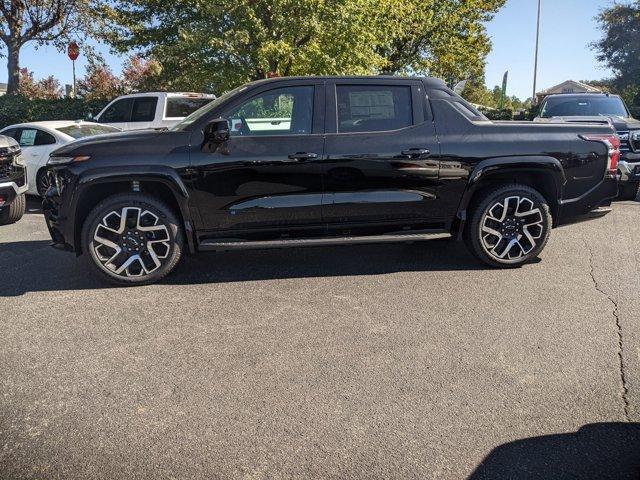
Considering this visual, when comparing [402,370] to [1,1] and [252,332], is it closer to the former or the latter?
[252,332]

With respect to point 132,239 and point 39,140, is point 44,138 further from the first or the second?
point 132,239

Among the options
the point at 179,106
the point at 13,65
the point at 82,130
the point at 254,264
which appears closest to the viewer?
the point at 254,264

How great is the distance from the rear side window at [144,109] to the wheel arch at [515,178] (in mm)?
7631

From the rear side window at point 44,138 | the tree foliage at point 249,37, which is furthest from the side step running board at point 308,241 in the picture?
the tree foliage at point 249,37

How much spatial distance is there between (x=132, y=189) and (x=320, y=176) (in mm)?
1686

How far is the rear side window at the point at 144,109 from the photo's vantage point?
10.7 meters

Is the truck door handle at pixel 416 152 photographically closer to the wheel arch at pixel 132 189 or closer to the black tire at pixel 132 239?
the wheel arch at pixel 132 189

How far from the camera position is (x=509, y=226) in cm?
512

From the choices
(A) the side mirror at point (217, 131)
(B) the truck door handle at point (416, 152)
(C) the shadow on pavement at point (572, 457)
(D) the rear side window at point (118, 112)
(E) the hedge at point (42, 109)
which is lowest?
(C) the shadow on pavement at point (572, 457)

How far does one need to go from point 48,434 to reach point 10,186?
17.0ft

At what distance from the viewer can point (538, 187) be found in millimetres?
5270

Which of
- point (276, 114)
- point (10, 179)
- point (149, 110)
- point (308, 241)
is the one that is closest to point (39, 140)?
point (149, 110)

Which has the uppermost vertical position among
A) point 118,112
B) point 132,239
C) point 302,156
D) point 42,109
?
point 42,109

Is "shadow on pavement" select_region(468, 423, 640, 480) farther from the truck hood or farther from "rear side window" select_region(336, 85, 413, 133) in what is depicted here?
the truck hood
